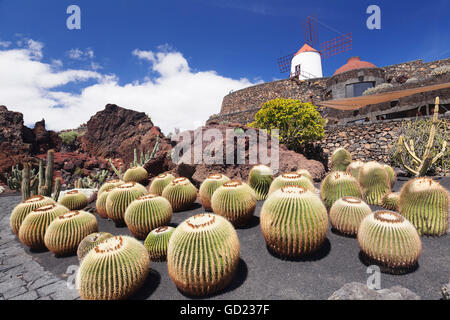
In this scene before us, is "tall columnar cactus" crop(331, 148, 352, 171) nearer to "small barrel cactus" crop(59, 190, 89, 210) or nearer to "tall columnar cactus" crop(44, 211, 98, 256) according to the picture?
"tall columnar cactus" crop(44, 211, 98, 256)

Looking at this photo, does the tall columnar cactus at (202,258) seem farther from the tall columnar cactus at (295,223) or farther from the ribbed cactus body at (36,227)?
the ribbed cactus body at (36,227)

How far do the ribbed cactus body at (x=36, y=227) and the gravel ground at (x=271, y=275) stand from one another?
0.29 metres

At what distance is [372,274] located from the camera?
3.00 m

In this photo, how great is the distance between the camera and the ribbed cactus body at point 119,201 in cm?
518

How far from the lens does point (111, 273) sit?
9.29 ft

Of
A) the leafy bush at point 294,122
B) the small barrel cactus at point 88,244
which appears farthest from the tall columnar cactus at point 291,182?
the leafy bush at point 294,122

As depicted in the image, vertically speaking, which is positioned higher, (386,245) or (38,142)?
(38,142)

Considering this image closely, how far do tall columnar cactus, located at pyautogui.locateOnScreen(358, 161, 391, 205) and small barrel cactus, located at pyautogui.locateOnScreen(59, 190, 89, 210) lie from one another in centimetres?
746

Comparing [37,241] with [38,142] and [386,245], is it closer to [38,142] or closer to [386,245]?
[386,245]

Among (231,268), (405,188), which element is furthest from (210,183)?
(405,188)

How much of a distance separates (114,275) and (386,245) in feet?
11.2

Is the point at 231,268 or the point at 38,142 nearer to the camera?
the point at 231,268

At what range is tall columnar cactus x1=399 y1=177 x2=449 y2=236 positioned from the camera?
3854mm

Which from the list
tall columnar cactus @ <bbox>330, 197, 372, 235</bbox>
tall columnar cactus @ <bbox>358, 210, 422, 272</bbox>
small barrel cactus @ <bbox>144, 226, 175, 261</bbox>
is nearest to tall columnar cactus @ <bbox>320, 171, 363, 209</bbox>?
tall columnar cactus @ <bbox>330, 197, 372, 235</bbox>
